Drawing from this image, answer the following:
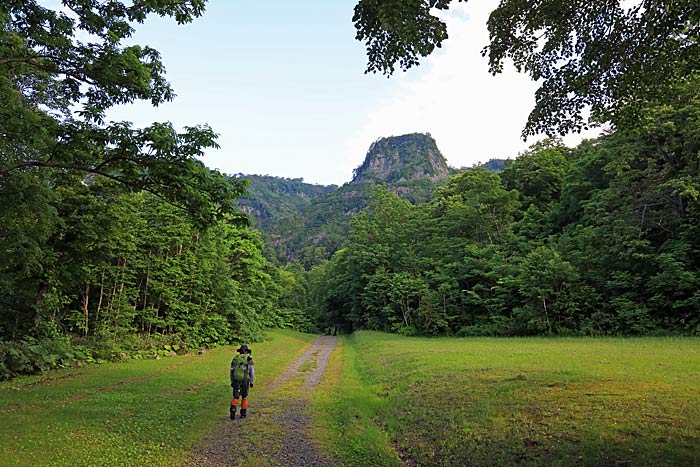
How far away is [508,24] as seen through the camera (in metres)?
7.82

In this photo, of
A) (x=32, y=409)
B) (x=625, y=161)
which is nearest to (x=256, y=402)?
(x=32, y=409)

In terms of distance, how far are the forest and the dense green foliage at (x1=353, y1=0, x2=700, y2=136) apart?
4 cm

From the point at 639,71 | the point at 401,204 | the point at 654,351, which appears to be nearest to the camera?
the point at 639,71

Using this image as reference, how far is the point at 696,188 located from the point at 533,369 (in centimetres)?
2154

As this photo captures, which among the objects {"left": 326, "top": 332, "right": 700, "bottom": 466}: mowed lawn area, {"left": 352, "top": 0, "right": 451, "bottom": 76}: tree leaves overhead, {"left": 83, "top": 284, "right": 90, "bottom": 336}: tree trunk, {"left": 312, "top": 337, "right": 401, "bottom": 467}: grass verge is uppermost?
{"left": 352, "top": 0, "right": 451, "bottom": 76}: tree leaves overhead

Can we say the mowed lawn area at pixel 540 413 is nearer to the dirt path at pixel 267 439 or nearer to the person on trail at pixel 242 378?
the dirt path at pixel 267 439

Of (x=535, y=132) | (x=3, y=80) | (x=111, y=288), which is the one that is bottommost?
(x=111, y=288)

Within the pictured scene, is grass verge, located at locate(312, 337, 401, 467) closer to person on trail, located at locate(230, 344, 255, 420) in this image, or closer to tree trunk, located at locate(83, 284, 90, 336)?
person on trail, located at locate(230, 344, 255, 420)

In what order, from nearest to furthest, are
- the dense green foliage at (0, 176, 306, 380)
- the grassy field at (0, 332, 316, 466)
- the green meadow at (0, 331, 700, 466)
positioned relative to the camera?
1. the green meadow at (0, 331, 700, 466)
2. the grassy field at (0, 332, 316, 466)
3. the dense green foliage at (0, 176, 306, 380)

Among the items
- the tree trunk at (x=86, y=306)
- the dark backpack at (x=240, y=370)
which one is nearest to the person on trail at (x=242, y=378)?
the dark backpack at (x=240, y=370)

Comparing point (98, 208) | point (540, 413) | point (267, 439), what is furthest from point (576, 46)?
point (98, 208)

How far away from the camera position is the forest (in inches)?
316

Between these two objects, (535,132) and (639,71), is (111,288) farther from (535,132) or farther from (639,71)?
(639,71)

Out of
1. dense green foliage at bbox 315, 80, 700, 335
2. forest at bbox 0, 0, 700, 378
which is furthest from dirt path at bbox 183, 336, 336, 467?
dense green foliage at bbox 315, 80, 700, 335
